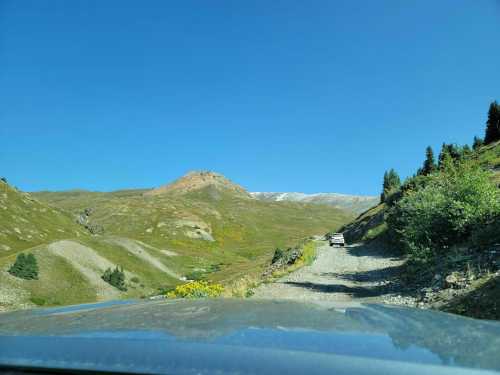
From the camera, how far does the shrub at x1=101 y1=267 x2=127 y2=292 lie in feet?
206

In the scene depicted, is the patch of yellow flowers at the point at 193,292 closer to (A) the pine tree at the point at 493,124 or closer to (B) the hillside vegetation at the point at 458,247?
(B) the hillside vegetation at the point at 458,247

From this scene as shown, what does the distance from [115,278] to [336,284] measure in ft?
156

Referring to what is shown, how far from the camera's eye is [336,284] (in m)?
24.8

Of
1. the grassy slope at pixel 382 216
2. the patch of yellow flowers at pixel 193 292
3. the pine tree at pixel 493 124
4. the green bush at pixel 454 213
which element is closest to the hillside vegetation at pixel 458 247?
the green bush at pixel 454 213

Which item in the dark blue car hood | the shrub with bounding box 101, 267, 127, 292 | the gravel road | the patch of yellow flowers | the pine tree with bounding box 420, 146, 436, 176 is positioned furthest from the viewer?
the pine tree with bounding box 420, 146, 436, 176

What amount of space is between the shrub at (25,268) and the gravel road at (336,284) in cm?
3695

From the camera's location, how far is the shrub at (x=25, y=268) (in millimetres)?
51438

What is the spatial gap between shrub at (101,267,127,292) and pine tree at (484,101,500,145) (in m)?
75.2

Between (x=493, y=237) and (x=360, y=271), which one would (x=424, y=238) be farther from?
(x=360, y=271)

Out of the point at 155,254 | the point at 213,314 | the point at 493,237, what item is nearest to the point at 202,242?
the point at 155,254

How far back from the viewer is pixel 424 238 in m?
24.4

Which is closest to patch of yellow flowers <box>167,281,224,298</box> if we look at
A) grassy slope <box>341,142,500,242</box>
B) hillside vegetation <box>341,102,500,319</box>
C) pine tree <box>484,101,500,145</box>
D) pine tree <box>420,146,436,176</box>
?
hillside vegetation <box>341,102,500,319</box>

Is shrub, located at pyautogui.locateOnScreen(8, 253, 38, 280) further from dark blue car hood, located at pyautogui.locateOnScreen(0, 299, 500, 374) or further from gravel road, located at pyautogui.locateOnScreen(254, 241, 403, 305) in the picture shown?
dark blue car hood, located at pyautogui.locateOnScreen(0, 299, 500, 374)

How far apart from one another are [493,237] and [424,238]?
5.68 meters
